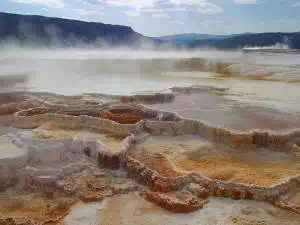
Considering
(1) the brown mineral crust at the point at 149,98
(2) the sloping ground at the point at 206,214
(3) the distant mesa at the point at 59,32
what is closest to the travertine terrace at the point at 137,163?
(2) the sloping ground at the point at 206,214

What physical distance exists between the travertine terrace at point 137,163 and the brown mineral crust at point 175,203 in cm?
1

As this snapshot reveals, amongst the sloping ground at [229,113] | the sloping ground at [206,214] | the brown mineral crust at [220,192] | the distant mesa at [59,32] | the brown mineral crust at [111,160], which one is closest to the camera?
the sloping ground at [206,214]

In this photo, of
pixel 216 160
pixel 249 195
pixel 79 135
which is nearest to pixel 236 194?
pixel 249 195

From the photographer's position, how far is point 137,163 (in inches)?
234

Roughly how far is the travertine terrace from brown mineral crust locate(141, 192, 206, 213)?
0.04 feet

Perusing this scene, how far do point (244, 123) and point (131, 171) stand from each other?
2.66 metres

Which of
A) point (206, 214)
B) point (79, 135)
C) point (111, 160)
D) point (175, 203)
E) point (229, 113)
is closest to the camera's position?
point (206, 214)

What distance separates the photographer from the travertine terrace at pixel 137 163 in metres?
5.13

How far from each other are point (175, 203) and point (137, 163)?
3.75 ft

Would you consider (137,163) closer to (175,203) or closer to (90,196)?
(90,196)

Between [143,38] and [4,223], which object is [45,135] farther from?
[143,38]

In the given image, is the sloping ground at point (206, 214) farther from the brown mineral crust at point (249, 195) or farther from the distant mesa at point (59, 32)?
A: the distant mesa at point (59, 32)

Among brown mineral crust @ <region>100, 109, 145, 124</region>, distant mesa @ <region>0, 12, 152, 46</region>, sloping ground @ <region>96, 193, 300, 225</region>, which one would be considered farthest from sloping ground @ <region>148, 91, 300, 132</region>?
distant mesa @ <region>0, 12, 152, 46</region>

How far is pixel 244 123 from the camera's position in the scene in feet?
24.0
